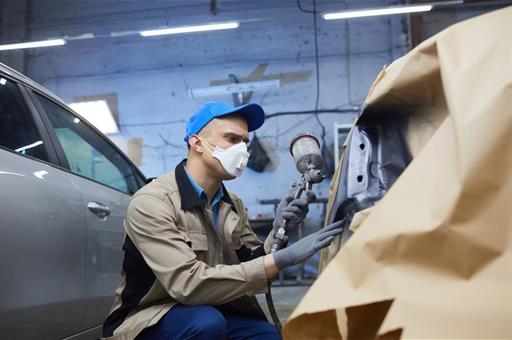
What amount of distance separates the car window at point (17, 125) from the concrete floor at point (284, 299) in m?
2.08

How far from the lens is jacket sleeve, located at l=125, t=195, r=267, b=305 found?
4.23 feet

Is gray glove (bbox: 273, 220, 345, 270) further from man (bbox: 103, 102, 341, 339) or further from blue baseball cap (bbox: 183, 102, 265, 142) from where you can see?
blue baseball cap (bbox: 183, 102, 265, 142)

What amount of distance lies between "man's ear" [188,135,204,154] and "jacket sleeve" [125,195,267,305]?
Result: 33 cm

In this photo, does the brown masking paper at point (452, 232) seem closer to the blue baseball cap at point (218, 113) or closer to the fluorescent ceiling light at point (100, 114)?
the blue baseball cap at point (218, 113)

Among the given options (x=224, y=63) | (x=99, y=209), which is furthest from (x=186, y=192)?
(x=224, y=63)

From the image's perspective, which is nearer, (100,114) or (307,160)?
(307,160)

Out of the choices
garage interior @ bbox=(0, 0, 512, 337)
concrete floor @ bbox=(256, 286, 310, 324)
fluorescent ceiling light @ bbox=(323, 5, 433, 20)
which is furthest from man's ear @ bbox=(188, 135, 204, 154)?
garage interior @ bbox=(0, 0, 512, 337)

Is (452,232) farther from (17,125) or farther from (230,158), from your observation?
(17,125)

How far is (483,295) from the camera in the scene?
627mm

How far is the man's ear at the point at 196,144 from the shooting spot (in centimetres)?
165

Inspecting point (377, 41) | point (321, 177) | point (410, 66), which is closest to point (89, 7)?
point (377, 41)

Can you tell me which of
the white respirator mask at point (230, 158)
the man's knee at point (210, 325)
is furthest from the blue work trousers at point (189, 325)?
the white respirator mask at point (230, 158)

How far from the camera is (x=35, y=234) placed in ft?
4.86

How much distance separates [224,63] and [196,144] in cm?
527
